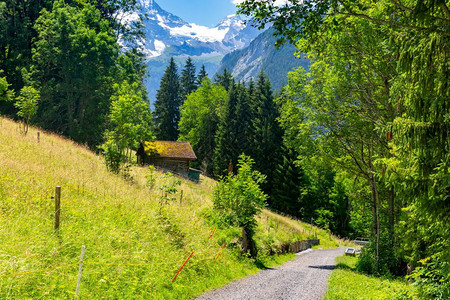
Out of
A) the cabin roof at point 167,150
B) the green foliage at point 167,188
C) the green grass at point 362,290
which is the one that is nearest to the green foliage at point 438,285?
the green grass at point 362,290

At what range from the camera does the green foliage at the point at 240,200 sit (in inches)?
630

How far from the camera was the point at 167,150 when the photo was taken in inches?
1625

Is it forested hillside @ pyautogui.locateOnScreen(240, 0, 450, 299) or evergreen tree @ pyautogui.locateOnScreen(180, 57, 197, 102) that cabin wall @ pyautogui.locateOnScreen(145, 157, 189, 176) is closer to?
forested hillside @ pyautogui.locateOnScreen(240, 0, 450, 299)

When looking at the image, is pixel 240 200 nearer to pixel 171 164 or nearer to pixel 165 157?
pixel 165 157

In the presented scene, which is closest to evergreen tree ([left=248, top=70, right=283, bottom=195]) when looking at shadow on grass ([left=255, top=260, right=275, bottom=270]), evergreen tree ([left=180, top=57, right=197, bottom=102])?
evergreen tree ([left=180, top=57, right=197, bottom=102])

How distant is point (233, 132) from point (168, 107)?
20.4m

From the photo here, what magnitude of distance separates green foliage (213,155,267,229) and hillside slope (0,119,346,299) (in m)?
1.83

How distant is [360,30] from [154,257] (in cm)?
1281

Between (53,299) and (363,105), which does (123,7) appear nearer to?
(363,105)

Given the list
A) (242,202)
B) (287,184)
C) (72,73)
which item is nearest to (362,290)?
(242,202)

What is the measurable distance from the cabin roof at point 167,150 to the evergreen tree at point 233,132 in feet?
29.0

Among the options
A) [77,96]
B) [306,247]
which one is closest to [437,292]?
[306,247]

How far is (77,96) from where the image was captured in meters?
33.5

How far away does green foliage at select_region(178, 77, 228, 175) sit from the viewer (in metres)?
57.7
